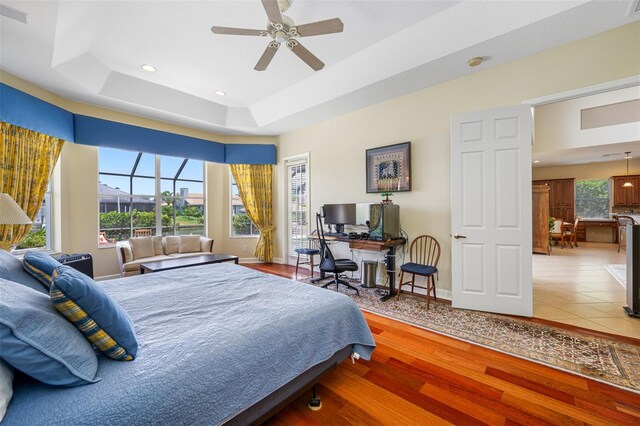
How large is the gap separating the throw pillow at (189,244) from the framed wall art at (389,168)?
3.38m

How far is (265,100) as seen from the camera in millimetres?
4648

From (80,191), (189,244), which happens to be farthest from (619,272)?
(80,191)

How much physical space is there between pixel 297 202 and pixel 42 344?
4710 millimetres

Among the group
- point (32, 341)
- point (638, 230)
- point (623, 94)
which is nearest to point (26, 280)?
point (32, 341)

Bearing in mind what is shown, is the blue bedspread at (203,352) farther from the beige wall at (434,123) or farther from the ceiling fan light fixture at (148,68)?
the ceiling fan light fixture at (148,68)

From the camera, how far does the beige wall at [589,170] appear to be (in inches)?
312

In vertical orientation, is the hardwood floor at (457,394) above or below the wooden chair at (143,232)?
below

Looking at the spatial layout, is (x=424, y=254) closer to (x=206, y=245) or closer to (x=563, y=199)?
(x=206, y=245)

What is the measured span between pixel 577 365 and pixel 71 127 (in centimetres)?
645

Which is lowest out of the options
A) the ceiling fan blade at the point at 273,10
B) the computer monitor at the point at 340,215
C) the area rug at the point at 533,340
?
the area rug at the point at 533,340

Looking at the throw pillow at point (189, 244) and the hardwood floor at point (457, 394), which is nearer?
the hardwood floor at point (457, 394)

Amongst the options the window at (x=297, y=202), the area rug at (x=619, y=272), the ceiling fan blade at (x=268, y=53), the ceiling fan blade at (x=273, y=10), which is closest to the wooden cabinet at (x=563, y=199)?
the area rug at (x=619, y=272)

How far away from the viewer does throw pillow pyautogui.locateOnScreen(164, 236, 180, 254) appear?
184 inches

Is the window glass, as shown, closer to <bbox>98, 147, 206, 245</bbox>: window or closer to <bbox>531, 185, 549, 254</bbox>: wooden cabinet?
<bbox>98, 147, 206, 245</bbox>: window
